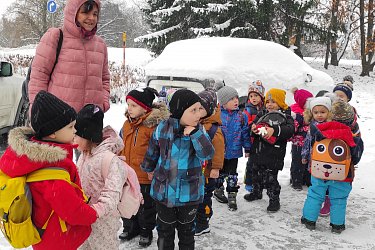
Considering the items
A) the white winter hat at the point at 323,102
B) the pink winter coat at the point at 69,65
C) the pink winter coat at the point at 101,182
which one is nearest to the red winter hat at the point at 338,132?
the white winter hat at the point at 323,102

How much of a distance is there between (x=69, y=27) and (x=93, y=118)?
1.24m

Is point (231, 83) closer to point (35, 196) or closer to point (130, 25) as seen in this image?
point (35, 196)

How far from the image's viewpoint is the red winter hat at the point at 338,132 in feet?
12.4

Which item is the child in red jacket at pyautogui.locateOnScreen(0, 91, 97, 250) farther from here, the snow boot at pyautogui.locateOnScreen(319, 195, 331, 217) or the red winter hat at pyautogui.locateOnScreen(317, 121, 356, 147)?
the snow boot at pyautogui.locateOnScreen(319, 195, 331, 217)

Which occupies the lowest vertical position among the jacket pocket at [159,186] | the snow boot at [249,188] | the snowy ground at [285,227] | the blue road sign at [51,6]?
the snowy ground at [285,227]

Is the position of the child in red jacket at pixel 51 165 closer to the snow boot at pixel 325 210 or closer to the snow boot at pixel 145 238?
the snow boot at pixel 145 238

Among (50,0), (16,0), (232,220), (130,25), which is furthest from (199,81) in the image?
(130,25)

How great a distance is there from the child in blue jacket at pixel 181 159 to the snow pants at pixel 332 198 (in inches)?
59.9

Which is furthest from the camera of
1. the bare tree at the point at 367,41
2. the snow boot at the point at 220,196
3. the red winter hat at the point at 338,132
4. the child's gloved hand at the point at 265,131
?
the bare tree at the point at 367,41

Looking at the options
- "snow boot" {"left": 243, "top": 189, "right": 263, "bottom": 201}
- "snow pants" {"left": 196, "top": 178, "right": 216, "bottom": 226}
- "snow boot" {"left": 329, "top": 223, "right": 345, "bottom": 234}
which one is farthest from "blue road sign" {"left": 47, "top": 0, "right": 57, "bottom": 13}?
"snow boot" {"left": 329, "top": 223, "right": 345, "bottom": 234}

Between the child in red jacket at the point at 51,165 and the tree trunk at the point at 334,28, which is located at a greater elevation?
the tree trunk at the point at 334,28

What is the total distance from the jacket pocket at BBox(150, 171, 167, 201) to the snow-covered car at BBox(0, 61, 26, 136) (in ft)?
13.2

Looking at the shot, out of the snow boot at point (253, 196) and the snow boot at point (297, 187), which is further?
the snow boot at point (297, 187)

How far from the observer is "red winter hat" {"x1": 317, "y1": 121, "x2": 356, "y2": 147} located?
3.78m
